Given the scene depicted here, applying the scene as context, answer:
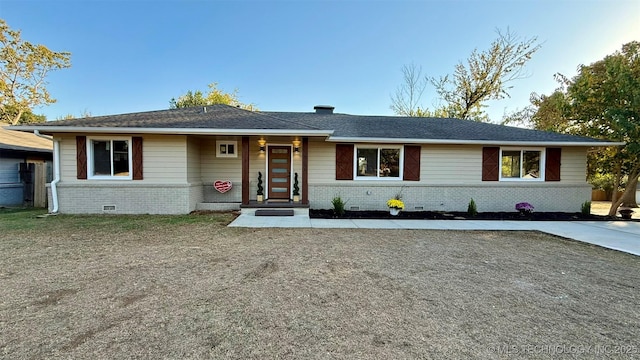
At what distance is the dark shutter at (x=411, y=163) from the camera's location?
32.0ft

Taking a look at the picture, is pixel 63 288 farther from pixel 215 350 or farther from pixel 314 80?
pixel 314 80

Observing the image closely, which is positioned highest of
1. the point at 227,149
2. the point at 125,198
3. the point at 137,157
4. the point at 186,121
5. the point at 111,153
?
the point at 186,121

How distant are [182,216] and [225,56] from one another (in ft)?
47.4

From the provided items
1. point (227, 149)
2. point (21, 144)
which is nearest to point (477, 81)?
point (227, 149)

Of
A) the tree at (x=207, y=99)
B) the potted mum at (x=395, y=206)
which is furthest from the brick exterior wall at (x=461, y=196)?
the tree at (x=207, y=99)

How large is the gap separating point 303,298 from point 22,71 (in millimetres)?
29855

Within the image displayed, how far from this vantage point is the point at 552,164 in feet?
32.6

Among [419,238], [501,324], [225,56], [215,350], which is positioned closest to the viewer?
[215,350]

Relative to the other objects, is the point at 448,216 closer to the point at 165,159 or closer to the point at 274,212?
the point at 274,212

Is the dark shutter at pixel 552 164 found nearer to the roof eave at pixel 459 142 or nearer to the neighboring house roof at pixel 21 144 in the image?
the roof eave at pixel 459 142

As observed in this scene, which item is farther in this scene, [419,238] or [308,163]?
[308,163]

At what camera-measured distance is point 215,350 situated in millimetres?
2176

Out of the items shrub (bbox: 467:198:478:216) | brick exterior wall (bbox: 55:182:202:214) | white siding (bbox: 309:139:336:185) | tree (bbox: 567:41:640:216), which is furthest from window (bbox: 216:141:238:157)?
tree (bbox: 567:41:640:216)

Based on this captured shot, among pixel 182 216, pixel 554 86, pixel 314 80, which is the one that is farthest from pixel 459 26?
pixel 182 216
